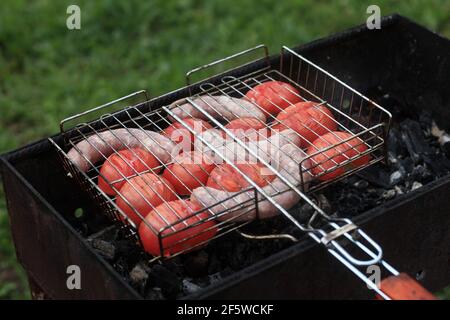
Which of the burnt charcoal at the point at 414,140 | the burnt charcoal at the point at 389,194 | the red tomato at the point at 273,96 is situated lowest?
the burnt charcoal at the point at 389,194

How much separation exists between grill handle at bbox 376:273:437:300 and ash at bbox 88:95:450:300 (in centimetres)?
62

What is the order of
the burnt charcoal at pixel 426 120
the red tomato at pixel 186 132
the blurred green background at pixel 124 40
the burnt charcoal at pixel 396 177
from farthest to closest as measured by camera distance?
the blurred green background at pixel 124 40, the burnt charcoal at pixel 426 120, the burnt charcoal at pixel 396 177, the red tomato at pixel 186 132

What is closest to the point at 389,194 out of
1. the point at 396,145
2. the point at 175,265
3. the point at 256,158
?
the point at 396,145

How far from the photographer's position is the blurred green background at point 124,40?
493 cm

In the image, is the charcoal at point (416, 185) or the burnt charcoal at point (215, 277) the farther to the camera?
the charcoal at point (416, 185)

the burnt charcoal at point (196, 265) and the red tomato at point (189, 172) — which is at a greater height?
the red tomato at point (189, 172)

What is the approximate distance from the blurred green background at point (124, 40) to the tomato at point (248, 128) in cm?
228

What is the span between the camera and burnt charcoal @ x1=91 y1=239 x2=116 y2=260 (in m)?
2.62

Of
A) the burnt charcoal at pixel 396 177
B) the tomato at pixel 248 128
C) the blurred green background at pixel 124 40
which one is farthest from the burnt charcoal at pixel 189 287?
the blurred green background at pixel 124 40

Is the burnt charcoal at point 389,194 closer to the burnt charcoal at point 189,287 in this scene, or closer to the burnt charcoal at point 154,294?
the burnt charcoal at point 189,287

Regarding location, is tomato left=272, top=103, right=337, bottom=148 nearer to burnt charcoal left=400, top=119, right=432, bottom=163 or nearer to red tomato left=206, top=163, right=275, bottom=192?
red tomato left=206, top=163, right=275, bottom=192

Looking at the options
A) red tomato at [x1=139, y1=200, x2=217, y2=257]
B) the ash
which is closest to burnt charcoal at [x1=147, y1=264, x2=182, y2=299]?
the ash

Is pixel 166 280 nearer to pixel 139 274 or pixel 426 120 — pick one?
pixel 139 274

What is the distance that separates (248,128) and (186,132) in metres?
0.23
